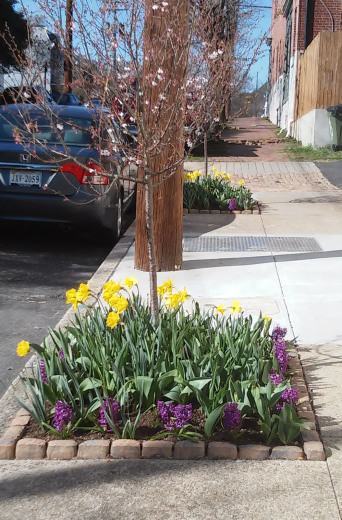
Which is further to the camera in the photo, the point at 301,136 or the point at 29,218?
the point at 301,136

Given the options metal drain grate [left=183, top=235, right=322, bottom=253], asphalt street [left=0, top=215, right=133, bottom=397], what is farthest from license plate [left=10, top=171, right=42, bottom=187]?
metal drain grate [left=183, top=235, right=322, bottom=253]

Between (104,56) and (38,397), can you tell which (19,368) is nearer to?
(38,397)

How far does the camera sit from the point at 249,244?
9.31 m

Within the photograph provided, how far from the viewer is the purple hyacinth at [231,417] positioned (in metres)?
3.62

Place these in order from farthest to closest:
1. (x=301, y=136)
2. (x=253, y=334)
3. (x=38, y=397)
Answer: (x=301, y=136), (x=253, y=334), (x=38, y=397)

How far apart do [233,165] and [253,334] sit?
15.0 metres

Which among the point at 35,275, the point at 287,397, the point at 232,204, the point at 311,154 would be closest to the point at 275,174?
the point at 311,154

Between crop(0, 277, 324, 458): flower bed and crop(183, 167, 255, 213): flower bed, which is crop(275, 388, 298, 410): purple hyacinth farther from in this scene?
crop(183, 167, 255, 213): flower bed

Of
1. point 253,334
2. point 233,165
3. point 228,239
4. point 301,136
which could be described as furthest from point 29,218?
point 301,136

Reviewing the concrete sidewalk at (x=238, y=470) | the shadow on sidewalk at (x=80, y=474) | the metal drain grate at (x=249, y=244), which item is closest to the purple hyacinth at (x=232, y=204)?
the metal drain grate at (x=249, y=244)

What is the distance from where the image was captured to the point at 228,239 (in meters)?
9.68

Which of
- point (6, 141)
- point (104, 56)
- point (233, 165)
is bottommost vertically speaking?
point (233, 165)

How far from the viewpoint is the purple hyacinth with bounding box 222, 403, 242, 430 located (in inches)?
143

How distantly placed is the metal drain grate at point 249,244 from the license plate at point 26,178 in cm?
191
